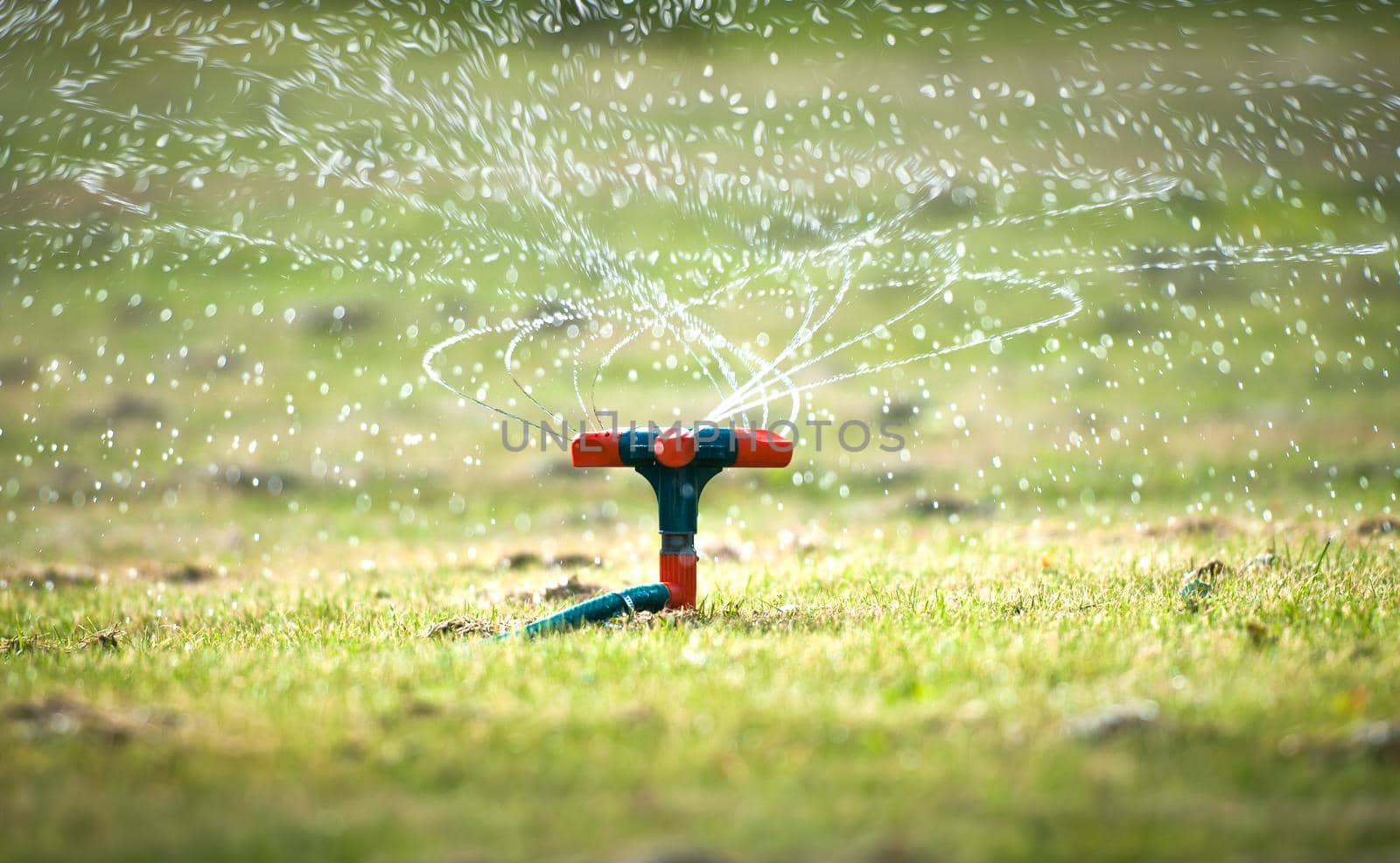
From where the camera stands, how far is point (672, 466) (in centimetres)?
530

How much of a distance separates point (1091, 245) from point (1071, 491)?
11137 millimetres

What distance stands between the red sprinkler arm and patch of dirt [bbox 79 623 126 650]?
84.4 inches

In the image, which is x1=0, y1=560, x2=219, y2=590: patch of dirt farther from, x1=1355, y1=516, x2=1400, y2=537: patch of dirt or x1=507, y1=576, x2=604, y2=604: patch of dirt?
x1=1355, y1=516, x2=1400, y2=537: patch of dirt

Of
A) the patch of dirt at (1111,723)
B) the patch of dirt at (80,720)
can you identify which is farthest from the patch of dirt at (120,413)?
the patch of dirt at (1111,723)

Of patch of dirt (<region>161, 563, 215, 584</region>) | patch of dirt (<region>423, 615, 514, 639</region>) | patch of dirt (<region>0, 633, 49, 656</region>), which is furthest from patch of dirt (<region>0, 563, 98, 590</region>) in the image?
patch of dirt (<region>423, 615, 514, 639</region>)

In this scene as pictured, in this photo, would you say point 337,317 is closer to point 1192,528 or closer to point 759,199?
point 759,199

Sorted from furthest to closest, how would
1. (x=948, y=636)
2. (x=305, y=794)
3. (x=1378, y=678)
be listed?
(x=948, y=636)
(x=1378, y=678)
(x=305, y=794)

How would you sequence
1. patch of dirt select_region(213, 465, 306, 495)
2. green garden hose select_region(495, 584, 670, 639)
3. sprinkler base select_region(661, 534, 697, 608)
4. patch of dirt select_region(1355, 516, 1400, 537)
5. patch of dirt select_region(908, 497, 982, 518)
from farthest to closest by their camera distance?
patch of dirt select_region(213, 465, 306, 495)
patch of dirt select_region(908, 497, 982, 518)
patch of dirt select_region(1355, 516, 1400, 537)
sprinkler base select_region(661, 534, 697, 608)
green garden hose select_region(495, 584, 670, 639)

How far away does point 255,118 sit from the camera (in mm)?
17078

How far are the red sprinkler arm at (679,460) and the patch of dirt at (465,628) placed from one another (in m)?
0.71

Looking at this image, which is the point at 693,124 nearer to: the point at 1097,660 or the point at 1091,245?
the point at 1091,245

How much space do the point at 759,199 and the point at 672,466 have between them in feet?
50.6

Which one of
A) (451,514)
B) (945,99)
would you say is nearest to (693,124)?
(945,99)

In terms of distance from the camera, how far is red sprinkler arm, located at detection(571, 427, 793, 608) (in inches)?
208
